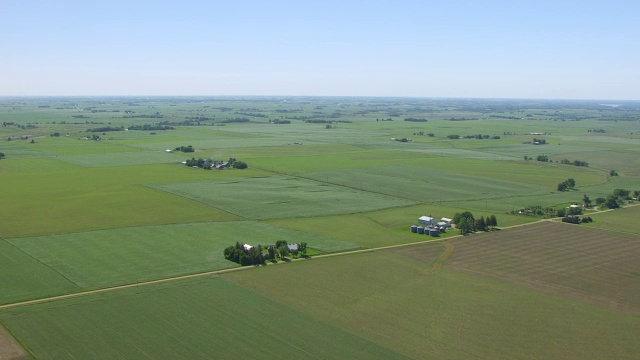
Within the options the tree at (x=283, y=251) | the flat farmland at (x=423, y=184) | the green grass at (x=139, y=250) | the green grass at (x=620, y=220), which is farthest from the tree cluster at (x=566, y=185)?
the tree at (x=283, y=251)

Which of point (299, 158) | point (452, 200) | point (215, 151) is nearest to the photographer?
point (452, 200)

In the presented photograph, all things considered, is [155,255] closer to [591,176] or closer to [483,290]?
[483,290]

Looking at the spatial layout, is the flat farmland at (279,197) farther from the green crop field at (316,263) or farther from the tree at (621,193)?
the tree at (621,193)

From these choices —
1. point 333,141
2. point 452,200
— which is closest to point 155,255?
point 452,200

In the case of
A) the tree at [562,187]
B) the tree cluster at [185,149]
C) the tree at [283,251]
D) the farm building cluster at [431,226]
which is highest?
the tree at [283,251]

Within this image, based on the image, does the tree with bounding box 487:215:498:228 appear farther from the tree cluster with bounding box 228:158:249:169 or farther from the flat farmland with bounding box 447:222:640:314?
the tree cluster with bounding box 228:158:249:169

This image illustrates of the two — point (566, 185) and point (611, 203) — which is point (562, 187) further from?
point (611, 203)
